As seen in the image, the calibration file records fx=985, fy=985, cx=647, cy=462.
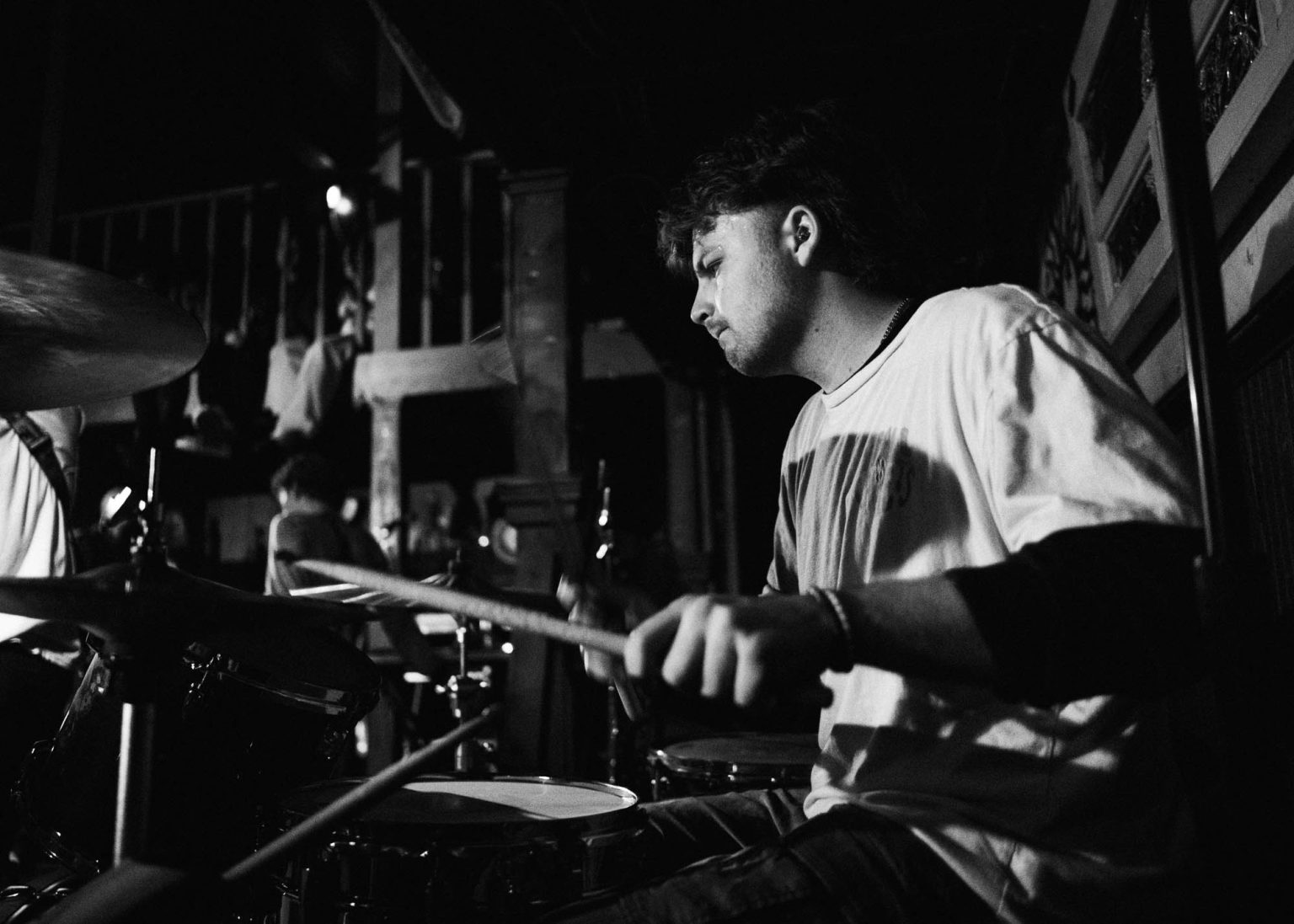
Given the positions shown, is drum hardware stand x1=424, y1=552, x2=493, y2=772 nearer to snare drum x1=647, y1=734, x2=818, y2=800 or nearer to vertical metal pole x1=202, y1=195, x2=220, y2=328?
snare drum x1=647, y1=734, x2=818, y2=800

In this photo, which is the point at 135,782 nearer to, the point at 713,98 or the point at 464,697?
the point at 464,697

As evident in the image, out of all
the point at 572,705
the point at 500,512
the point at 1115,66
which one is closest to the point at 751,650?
the point at 1115,66

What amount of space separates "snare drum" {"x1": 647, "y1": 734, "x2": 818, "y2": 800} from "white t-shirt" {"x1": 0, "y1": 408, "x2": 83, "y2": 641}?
6.93ft

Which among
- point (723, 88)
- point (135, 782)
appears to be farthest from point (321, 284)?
point (135, 782)

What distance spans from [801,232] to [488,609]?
1.11 meters

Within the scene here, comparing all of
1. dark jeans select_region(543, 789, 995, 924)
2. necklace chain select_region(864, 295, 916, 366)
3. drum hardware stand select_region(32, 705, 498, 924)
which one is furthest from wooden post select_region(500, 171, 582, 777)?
drum hardware stand select_region(32, 705, 498, 924)

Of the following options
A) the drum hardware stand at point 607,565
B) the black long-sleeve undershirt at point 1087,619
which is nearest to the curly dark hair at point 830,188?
the black long-sleeve undershirt at point 1087,619

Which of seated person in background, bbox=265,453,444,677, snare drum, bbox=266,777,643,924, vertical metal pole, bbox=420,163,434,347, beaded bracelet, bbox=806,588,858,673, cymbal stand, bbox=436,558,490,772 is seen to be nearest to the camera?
beaded bracelet, bbox=806,588,858,673

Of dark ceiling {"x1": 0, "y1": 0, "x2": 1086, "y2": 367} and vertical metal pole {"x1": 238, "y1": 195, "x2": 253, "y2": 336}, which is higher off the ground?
vertical metal pole {"x1": 238, "y1": 195, "x2": 253, "y2": 336}

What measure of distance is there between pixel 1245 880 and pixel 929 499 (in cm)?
67

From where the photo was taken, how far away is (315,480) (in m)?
5.54

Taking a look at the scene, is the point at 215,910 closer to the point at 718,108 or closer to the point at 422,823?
the point at 422,823

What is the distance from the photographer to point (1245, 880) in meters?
0.86

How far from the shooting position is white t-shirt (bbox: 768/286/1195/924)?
1188 millimetres
